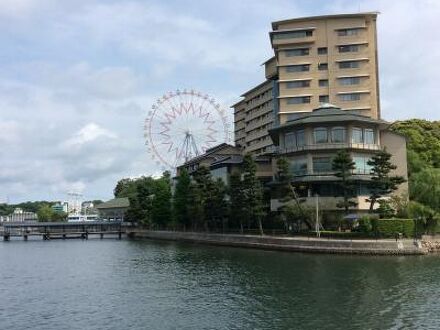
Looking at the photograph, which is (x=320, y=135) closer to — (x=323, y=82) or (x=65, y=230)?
(x=323, y=82)

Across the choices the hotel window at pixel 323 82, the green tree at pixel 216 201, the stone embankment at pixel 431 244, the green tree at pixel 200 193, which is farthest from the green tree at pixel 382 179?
the hotel window at pixel 323 82

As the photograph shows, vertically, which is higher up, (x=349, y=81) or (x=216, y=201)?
(x=349, y=81)

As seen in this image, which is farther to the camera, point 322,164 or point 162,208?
point 162,208

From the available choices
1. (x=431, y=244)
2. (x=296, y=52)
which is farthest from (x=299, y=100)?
(x=431, y=244)

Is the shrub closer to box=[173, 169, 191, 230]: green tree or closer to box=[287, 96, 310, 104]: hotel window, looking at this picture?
box=[173, 169, 191, 230]: green tree

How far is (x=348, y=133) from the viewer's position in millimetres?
82812

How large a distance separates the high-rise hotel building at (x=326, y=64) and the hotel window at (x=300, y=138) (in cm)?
2601

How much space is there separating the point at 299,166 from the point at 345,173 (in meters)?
11.6

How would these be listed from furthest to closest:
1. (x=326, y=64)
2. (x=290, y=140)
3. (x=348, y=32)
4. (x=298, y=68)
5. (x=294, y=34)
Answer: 1. (x=298, y=68)
2. (x=294, y=34)
3. (x=326, y=64)
4. (x=348, y=32)
5. (x=290, y=140)

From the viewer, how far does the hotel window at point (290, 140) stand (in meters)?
86.9

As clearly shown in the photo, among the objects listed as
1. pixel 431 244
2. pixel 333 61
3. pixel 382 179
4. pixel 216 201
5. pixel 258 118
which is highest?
pixel 333 61

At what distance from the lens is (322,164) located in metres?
83.1

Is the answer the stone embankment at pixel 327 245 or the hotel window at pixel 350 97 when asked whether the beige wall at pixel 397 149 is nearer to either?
the stone embankment at pixel 327 245

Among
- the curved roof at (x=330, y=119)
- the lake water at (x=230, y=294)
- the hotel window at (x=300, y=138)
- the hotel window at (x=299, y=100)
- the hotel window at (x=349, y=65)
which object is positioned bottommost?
the lake water at (x=230, y=294)
